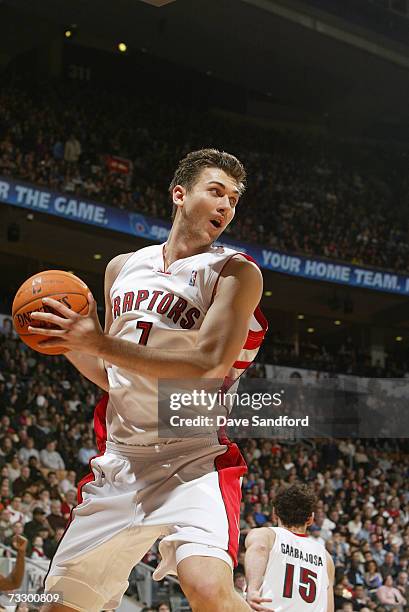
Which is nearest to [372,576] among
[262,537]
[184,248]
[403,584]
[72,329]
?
[403,584]

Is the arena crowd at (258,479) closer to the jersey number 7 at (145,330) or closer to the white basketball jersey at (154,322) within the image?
the white basketball jersey at (154,322)

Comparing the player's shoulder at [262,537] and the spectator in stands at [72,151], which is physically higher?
the spectator in stands at [72,151]

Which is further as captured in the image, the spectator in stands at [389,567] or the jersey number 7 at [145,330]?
the spectator in stands at [389,567]

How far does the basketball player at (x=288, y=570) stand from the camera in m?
3.54

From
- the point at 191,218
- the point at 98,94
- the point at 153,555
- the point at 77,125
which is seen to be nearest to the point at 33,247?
the point at 77,125

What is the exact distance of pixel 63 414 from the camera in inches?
444

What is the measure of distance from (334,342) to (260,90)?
6.02 meters

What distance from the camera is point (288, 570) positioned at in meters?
3.62

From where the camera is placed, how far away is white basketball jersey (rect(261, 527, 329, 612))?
3.59 meters

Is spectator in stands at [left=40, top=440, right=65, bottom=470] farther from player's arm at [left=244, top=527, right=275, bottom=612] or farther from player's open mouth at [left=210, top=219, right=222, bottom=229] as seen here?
player's open mouth at [left=210, top=219, right=222, bottom=229]

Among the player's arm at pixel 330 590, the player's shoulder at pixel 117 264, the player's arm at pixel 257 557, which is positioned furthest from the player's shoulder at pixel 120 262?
the player's arm at pixel 330 590

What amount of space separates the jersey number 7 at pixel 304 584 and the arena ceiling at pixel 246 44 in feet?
35.4

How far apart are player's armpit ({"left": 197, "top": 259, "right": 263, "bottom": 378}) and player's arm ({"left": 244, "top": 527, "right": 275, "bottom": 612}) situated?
4.36 ft

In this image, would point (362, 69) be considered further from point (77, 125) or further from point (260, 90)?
point (77, 125)
